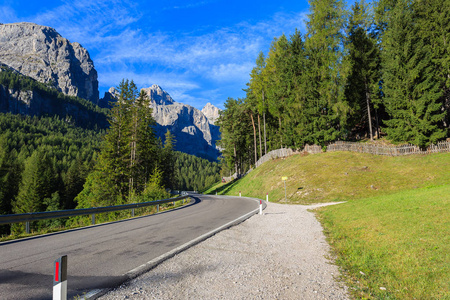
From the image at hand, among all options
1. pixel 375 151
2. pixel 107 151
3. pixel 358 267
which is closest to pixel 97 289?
pixel 358 267

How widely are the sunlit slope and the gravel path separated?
16674 millimetres

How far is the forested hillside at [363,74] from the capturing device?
26688 mm

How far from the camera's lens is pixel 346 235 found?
314 inches

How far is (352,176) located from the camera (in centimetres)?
2369

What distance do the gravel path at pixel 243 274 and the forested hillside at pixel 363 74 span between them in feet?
88.4

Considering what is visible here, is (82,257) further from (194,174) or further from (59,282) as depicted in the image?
(194,174)

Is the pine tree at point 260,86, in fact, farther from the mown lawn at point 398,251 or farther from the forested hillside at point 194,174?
the forested hillside at point 194,174

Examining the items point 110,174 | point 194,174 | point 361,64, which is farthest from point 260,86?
point 194,174

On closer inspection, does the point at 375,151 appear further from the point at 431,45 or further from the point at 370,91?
the point at 431,45

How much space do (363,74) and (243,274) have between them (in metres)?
39.3

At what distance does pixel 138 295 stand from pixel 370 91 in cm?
4188

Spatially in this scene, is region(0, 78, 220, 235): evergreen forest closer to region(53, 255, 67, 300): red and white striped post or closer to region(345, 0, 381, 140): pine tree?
region(53, 255, 67, 300): red and white striped post

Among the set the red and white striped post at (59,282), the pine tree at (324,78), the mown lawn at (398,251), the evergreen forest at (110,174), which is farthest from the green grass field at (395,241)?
the evergreen forest at (110,174)

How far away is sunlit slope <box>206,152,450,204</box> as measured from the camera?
2117 centimetres
